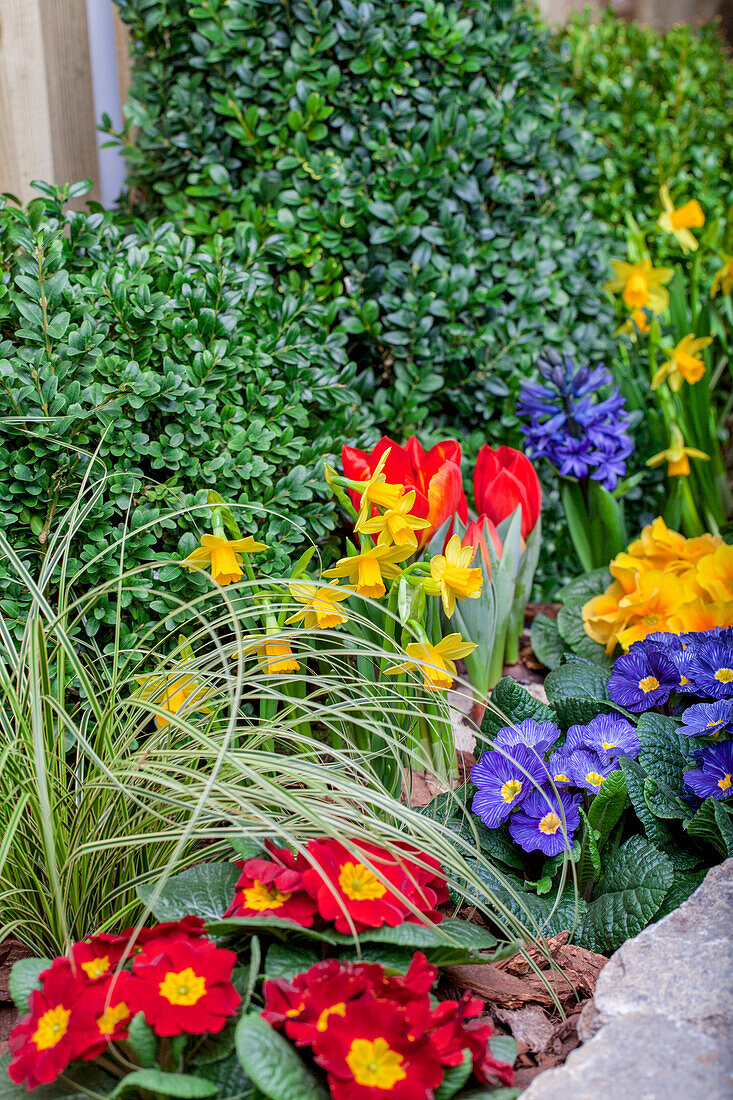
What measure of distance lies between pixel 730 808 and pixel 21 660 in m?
1.07

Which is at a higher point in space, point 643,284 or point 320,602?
point 643,284

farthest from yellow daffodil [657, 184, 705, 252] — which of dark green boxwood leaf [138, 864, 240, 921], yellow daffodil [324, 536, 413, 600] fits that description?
dark green boxwood leaf [138, 864, 240, 921]

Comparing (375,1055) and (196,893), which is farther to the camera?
(196,893)

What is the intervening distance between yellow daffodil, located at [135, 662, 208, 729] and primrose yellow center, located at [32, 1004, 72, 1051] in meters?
0.41

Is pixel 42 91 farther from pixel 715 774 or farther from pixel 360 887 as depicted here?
pixel 715 774

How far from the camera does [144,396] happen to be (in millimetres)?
1537

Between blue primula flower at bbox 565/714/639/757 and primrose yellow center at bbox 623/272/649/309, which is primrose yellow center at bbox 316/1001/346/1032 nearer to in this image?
blue primula flower at bbox 565/714/639/757

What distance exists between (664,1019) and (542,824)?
0.37 meters

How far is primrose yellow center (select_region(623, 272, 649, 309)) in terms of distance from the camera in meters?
2.23

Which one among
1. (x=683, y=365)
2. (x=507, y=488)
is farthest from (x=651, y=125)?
(x=507, y=488)

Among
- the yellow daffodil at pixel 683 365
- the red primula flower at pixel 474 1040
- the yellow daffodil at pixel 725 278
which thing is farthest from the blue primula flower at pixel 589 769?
the yellow daffodil at pixel 725 278

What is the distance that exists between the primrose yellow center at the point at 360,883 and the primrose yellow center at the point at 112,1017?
0.87ft

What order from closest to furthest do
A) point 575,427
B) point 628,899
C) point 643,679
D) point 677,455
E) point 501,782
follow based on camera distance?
point 628,899 < point 501,782 < point 643,679 < point 575,427 < point 677,455

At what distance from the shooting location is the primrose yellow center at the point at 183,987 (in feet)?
2.88
